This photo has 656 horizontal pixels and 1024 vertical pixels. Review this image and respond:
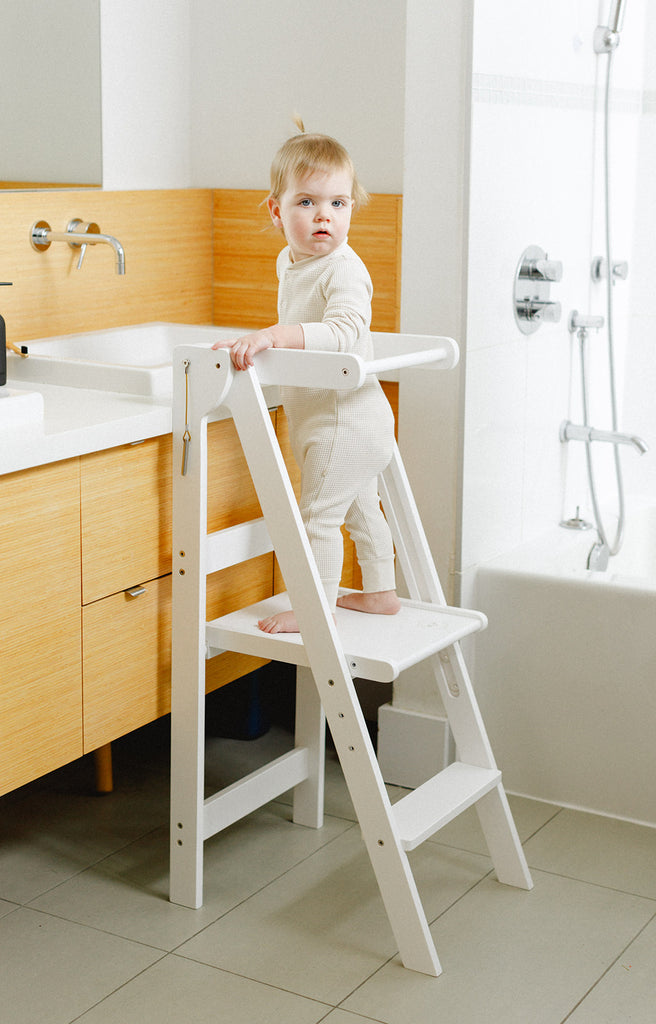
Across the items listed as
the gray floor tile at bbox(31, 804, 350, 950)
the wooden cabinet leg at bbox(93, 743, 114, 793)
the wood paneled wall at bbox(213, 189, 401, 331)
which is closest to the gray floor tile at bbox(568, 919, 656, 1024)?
the gray floor tile at bbox(31, 804, 350, 950)

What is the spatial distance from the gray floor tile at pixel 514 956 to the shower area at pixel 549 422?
0.34 meters

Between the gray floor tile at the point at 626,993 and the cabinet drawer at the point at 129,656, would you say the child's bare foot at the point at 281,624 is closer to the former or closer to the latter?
the cabinet drawer at the point at 129,656

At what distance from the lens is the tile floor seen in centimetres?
179

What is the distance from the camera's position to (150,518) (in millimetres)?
1946

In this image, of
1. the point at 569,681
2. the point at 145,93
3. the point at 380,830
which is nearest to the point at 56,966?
the point at 380,830

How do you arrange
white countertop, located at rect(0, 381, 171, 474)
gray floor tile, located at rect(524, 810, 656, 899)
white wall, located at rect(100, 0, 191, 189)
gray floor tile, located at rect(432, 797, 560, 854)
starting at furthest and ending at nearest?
white wall, located at rect(100, 0, 191, 189), gray floor tile, located at rect(432, 797, 560, 854), gray floor tile, located at rect(524, 810, 656, 899), white countertop, located at rect(0, 381, 171, 474)

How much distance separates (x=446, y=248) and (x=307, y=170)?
1.53 feet

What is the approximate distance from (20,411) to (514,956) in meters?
1.10

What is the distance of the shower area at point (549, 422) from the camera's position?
2312 millimetres

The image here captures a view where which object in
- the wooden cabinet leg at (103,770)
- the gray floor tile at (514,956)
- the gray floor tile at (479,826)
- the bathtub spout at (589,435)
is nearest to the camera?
the gray floor tile at (514,956)

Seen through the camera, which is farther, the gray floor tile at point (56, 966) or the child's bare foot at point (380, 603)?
the child's bare foot at point (380, 603)

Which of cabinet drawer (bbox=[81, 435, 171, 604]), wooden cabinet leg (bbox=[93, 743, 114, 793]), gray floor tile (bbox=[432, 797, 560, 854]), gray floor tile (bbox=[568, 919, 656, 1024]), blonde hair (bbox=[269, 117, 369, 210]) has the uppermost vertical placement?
blonde hair (bbox=[269, 117, 369, 210])

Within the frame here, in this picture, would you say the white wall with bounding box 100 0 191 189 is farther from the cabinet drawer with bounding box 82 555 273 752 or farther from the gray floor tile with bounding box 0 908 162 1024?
the gray floor tile with bounding box 0 908 162 1024

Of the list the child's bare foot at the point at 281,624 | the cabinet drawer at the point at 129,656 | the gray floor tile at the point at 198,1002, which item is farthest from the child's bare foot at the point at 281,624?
the gray floor tile at the point at 198,1002
